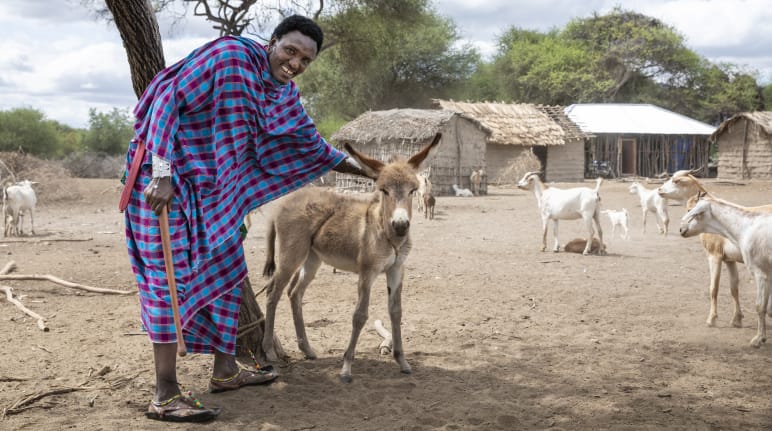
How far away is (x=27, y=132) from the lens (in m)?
33.1

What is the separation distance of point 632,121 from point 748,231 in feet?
107

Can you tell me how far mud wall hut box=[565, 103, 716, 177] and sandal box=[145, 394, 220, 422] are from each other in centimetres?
3306

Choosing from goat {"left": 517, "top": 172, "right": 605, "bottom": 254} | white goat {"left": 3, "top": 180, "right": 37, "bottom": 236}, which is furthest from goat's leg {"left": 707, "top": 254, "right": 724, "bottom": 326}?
white goat {"left": 3, "top": 180, "right": 37, "bottom": 236}

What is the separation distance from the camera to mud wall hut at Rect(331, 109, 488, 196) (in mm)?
23578

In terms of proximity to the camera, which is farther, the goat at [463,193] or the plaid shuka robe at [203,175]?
the goat at [463,193]

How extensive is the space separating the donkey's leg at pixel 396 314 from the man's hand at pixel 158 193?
1826 millimetres

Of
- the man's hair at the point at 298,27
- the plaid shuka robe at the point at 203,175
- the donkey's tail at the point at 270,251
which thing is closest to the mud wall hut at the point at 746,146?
the donkey's tail at the point at 270,251

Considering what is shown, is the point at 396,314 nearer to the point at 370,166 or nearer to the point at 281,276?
the point at 281,276

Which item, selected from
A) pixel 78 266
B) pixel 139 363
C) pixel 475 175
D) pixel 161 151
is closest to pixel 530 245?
pixel 78 266

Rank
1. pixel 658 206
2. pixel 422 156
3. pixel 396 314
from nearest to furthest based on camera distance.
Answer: pixel 422 156, pixel 396 314, pixel 658 206

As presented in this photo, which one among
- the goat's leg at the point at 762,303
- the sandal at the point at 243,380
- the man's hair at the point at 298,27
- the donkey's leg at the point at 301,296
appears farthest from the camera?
the goat's leg at the point at 762,303

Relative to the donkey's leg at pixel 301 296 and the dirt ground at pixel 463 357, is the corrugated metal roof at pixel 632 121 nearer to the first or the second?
the dirt ground at pixel 463 357

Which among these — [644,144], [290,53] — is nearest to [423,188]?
[290,53]

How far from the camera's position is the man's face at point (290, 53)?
12.7ft
